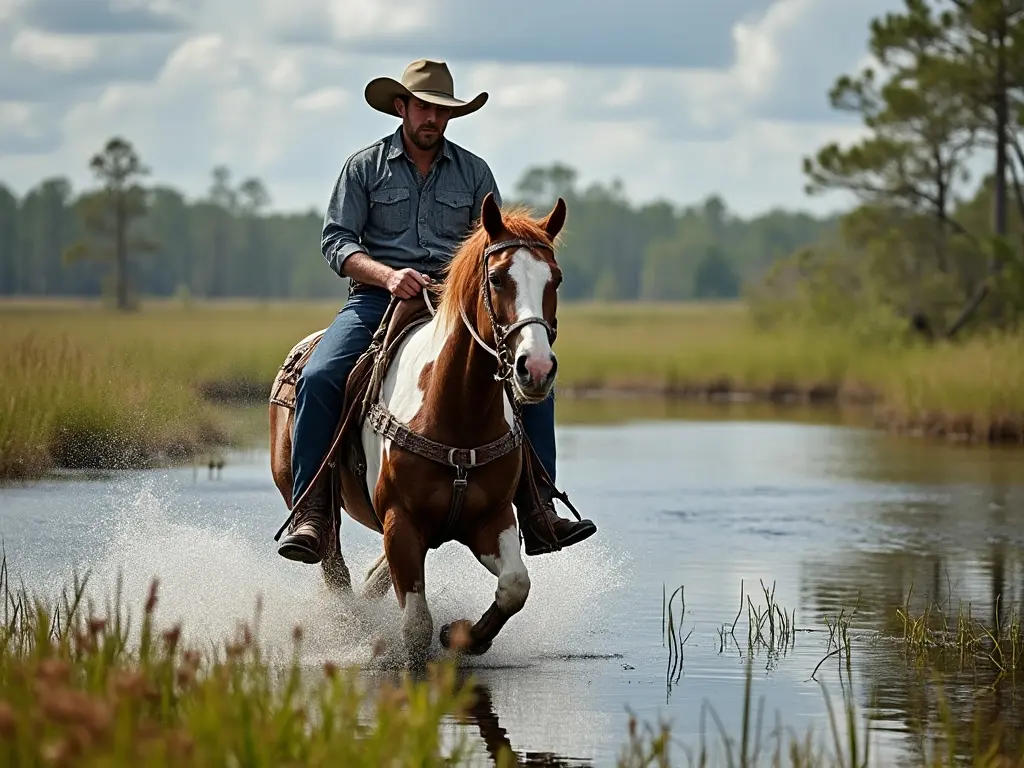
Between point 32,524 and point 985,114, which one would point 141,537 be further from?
point 985,114

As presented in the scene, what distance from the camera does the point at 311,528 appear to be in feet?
30.2

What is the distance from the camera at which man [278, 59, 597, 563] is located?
9.30 m

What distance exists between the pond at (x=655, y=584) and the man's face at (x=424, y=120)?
236 cm

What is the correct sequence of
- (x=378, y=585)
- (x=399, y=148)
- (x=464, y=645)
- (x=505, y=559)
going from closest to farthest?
1. (x=464, y=645)
2. (x=505, y=559)
3. (x=399, y=148)
4. (x=378, y=585)

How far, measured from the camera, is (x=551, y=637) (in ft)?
32.7

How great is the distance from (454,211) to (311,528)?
1744 millimetres

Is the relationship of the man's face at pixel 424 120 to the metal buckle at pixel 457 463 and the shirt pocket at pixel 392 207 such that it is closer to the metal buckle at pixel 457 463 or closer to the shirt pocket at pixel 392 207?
the shirt pocket at pixel 392 207

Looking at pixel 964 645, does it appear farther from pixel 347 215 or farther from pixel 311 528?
pixel 347 215

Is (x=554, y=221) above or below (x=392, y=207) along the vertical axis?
below

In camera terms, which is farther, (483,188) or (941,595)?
(941,595)

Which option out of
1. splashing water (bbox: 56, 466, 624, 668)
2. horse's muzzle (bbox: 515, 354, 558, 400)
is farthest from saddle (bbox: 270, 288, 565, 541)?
horse's muzzle (bbox: 515, 354, 558, 400)

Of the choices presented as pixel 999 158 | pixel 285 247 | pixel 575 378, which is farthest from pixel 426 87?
pixel 285 247

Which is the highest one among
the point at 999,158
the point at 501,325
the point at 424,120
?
the point at 999,158

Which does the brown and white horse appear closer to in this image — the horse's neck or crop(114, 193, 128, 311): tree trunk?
the horse's neck
